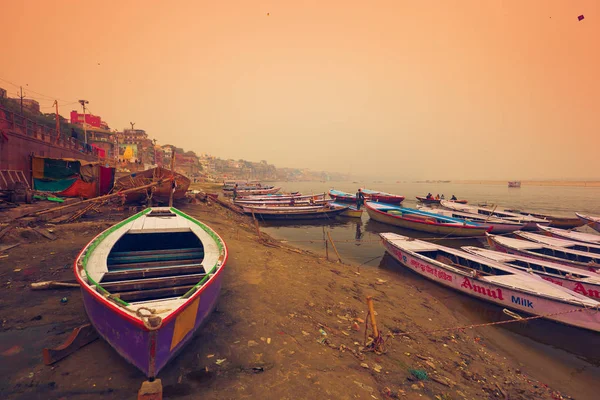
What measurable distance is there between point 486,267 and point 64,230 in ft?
68.0

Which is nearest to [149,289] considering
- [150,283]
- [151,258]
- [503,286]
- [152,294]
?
[150,283]

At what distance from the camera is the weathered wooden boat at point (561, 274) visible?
1053cm

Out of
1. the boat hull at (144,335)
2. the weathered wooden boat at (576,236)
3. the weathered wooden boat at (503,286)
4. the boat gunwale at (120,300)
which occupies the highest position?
the boat gunwale at (120,300)

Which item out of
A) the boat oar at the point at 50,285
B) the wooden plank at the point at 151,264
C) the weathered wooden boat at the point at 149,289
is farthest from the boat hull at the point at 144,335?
the boat oar at the point at 50,285

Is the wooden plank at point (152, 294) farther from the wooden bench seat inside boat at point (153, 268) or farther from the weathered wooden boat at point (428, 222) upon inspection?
the weathered wooden boat at point (428, 222)

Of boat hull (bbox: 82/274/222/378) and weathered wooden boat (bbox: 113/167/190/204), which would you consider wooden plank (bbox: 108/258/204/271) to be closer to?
boat hull (bbox: 82/274/222/378)

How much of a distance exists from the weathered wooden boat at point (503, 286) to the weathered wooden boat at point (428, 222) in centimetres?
982

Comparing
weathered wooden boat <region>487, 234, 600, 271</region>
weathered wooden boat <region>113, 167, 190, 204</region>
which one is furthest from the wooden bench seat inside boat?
weathered wooden boat <region>487, 234, 600, 271</region>

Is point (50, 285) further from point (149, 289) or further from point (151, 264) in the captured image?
point (149, 289)

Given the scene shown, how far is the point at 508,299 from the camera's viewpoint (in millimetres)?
9914

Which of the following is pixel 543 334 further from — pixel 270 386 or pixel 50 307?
pixel 50 307

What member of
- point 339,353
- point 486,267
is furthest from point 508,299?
point 339,353

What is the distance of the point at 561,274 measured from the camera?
38.9 feet

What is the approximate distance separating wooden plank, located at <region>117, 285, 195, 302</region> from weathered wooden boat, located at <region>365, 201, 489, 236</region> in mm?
22925
